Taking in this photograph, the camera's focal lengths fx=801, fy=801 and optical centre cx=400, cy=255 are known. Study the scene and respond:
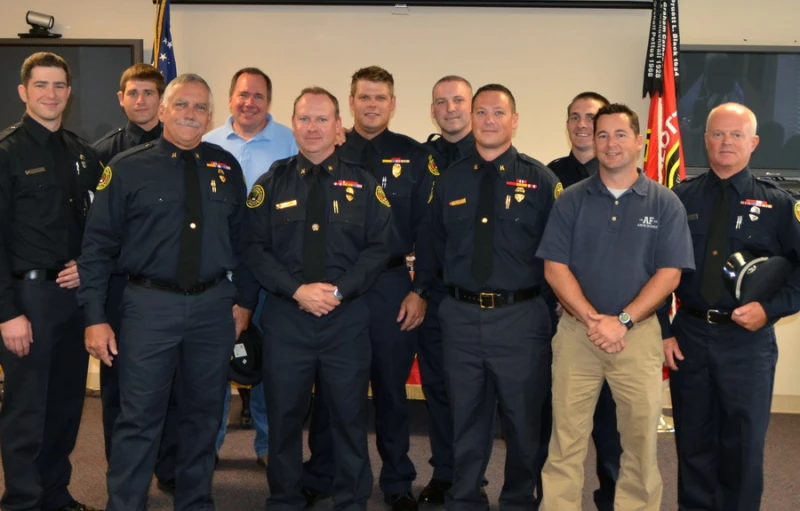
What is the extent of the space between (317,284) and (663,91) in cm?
303

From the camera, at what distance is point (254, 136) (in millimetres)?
4273

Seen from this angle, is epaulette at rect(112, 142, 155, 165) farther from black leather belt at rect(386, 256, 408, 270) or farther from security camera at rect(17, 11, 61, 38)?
security camera at rect(17, 11, 61, 38)

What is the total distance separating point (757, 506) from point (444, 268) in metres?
1.67

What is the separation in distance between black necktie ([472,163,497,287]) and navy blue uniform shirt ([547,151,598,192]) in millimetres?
678

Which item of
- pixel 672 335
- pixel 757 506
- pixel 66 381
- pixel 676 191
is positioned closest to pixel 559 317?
pixel 672 335

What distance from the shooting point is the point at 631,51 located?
5.57 meters

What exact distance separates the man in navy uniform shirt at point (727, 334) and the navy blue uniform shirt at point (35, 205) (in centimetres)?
266

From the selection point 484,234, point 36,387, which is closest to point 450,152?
point 484,234

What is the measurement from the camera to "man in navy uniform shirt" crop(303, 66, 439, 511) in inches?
146

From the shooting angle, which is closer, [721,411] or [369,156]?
[721,411]

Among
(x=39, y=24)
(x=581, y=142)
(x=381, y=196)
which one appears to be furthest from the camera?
(x=39, y=24)

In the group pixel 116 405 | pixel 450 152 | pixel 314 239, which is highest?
pixel 450 152

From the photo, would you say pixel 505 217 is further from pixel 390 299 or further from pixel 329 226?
pixel 329 226

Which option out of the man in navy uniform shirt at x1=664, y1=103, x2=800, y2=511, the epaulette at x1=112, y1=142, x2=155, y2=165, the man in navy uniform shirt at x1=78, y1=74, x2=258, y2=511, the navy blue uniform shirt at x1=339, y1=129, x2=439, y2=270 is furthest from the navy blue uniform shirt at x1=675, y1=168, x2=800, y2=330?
the epaulette at x1=112, y1=142, x2=155, y2=165
